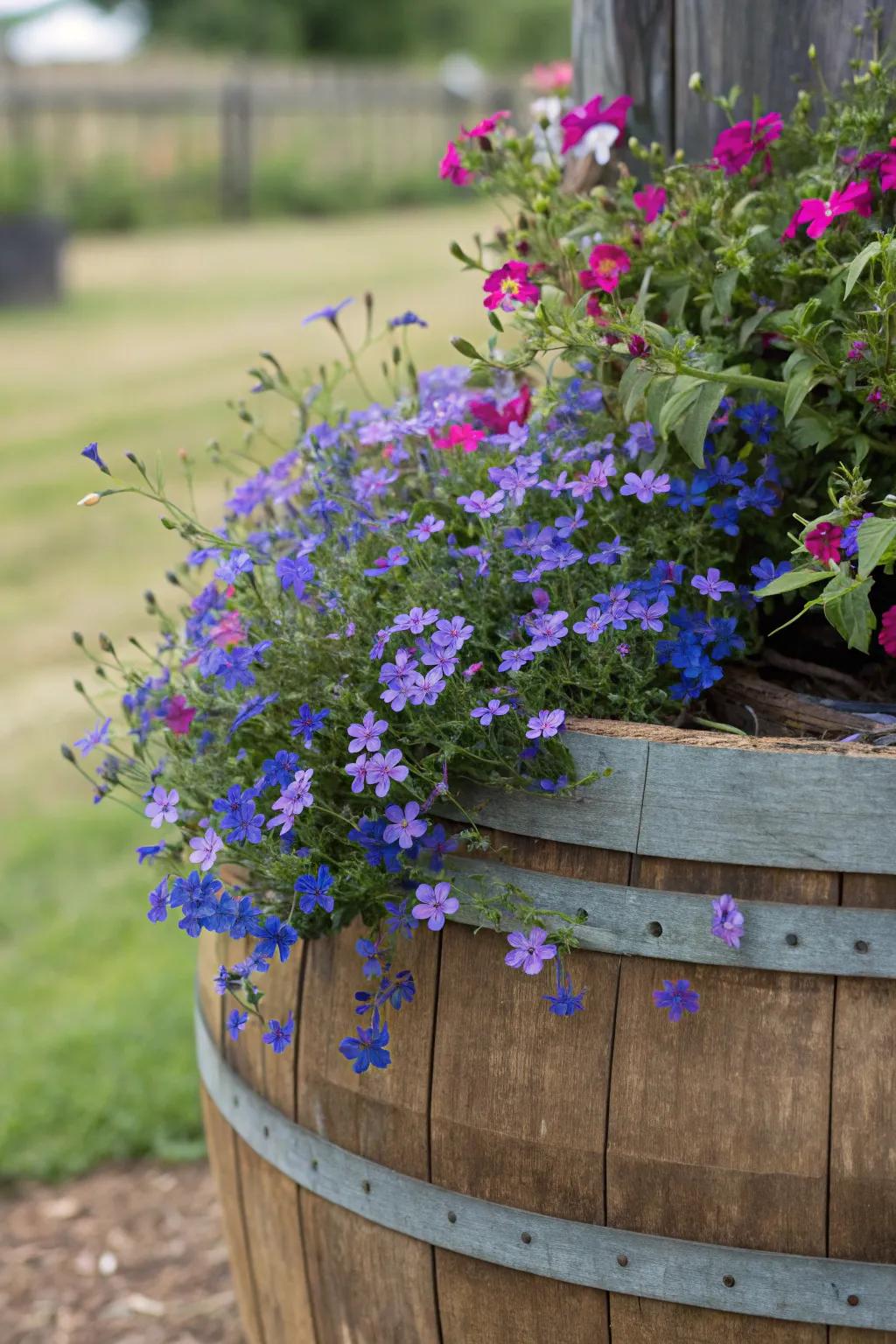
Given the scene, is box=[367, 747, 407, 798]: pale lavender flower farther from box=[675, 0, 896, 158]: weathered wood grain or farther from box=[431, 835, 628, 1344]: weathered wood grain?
box=[675, 0, 896, 158]: weathered wood grain

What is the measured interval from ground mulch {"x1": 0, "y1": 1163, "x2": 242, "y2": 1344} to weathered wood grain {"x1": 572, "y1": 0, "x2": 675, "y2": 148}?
6.87 feet

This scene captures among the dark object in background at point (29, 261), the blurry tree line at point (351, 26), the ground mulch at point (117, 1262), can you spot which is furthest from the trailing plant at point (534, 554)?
the blurry tree line at point (351, 26)

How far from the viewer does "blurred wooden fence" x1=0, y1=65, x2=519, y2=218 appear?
15336 millimetres

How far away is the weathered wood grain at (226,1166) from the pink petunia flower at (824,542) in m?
0.85

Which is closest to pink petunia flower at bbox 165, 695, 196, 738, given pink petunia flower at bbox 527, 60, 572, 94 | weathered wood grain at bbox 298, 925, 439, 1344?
weathered wood grain at bbox 298, 925, 439, 1344

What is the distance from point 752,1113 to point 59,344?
32.7 ft

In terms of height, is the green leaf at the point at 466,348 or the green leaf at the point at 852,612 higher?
the green leaf at the point at 466,348

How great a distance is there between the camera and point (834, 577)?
1.37 meters

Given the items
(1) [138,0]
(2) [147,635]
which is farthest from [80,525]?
(1) [138,0]

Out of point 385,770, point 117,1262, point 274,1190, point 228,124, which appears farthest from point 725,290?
point 228,124

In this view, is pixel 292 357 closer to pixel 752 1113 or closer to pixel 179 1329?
pixel 179 1329

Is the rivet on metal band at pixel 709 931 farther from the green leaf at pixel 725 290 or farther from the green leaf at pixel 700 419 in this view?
the green leaf at pixel 725 290

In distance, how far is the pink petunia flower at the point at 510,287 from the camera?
5.21ft

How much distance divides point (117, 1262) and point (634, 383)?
6.71 ft
